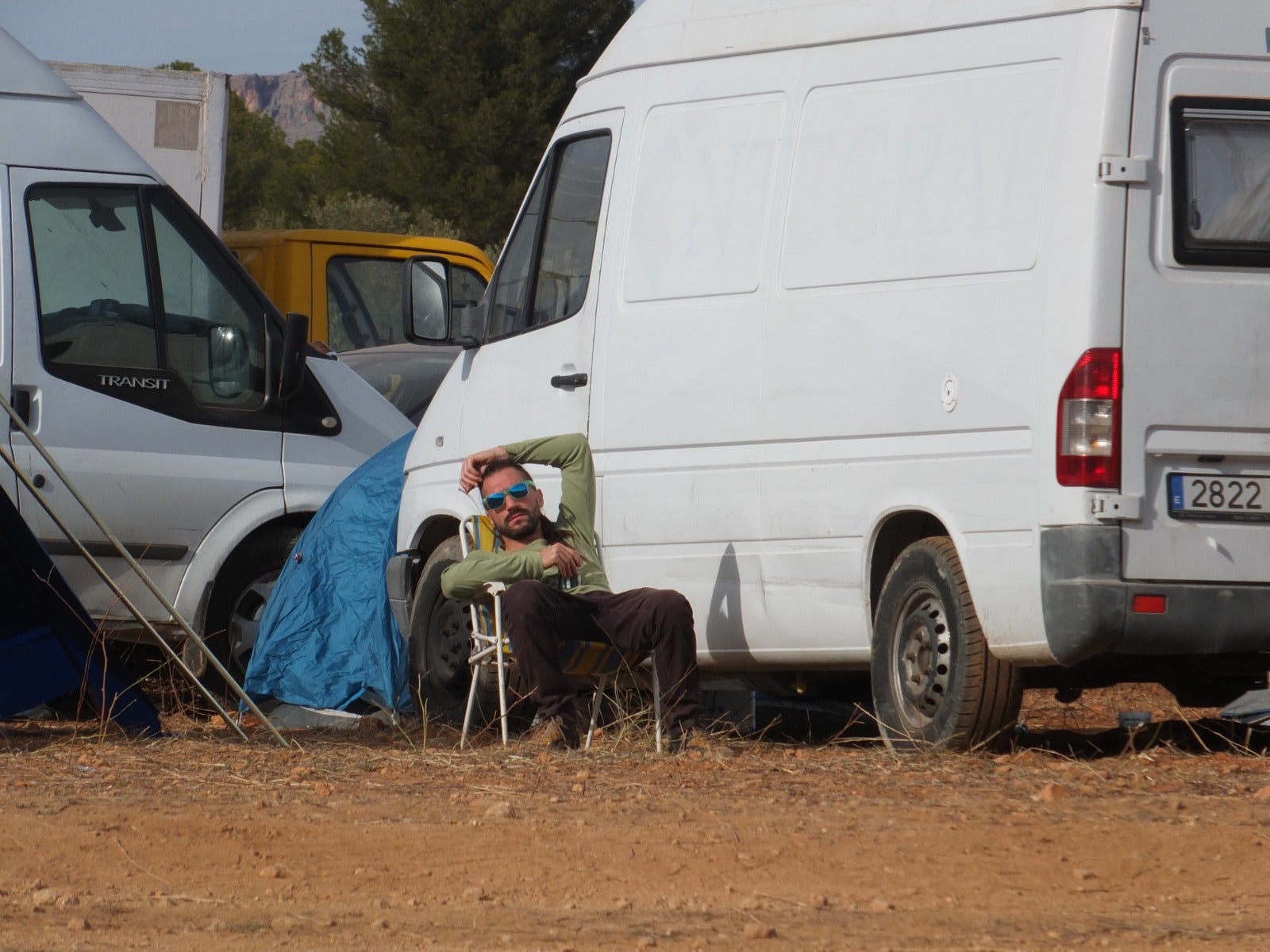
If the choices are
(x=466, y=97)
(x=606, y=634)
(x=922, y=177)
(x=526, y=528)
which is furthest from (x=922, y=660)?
(x=466, y=97)

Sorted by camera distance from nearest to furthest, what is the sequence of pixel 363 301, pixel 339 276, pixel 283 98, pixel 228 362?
pixel 228 362 < pixel 339 276 < pixel 363 301 < pixel 283 98

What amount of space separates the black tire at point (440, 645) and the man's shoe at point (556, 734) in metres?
0.96

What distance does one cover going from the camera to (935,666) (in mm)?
6035

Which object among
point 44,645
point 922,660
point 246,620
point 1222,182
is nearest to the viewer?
point 1222,182

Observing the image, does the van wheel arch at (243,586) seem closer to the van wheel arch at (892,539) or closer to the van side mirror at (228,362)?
the van side mirror at (228,362)

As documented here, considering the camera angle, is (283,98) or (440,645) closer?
(440,645)

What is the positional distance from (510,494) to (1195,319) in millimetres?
2600

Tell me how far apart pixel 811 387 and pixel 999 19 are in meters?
1.24

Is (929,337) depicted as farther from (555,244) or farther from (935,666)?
(555,244)

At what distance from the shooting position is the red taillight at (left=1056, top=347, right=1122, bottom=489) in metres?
5.44

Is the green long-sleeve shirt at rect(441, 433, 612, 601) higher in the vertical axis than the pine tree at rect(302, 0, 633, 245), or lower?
lower

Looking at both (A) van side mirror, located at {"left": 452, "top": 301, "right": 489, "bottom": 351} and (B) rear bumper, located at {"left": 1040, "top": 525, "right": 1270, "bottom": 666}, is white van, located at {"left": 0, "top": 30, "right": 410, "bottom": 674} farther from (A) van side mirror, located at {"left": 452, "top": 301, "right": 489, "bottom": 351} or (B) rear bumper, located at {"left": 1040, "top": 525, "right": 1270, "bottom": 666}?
(B) rear bumper, located at {"left": 1040, "top": 525, "right": 1270, "bottom": 666}

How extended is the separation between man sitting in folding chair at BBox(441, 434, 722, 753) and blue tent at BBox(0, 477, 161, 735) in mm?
1295

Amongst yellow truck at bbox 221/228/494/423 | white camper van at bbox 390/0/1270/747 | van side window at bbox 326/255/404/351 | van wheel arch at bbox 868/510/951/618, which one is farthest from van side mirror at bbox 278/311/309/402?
van wheel arch at bbox 868/510/951/618
